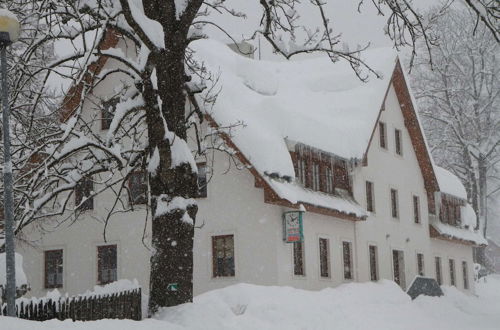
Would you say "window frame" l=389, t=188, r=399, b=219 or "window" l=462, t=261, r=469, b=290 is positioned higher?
"window frame" l=389, t=188, r=399, b=219

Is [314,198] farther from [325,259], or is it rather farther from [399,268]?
[399,268]

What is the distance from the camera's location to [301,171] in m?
24.5

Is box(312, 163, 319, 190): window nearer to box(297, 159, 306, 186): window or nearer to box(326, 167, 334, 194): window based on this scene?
box(326, 167, 334, 194): window

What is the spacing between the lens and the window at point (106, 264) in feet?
81.4

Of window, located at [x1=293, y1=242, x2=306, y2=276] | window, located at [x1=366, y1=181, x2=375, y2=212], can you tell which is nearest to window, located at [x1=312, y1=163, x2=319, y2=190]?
window, located at [x1=293, y1=242, x2=306, y2=276]

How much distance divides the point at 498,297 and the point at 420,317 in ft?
67.2

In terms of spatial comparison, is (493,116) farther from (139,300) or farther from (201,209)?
(139,300)

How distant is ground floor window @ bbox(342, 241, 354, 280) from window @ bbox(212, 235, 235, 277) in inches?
205

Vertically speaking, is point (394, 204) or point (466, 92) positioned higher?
point (466, 92)

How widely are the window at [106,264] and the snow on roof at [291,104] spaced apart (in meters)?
6.03

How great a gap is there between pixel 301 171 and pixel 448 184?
1563 centimetres

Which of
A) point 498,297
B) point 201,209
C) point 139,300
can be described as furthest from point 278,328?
point 498,297

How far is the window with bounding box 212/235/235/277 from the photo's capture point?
23000 millimetres

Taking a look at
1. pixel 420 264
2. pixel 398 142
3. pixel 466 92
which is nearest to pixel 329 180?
pixel 398 142
